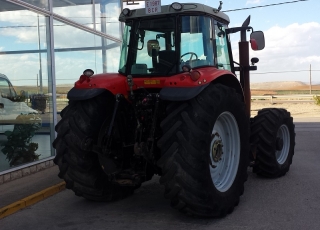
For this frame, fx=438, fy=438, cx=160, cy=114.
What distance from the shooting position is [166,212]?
5.51m

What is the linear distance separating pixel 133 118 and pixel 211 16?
1741mm

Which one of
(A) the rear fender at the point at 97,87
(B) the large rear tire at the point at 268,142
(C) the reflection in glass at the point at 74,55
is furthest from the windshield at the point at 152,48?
(C) the reflection in glass at the point at 74,55

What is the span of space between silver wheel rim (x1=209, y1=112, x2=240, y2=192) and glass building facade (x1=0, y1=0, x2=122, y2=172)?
3716 mm

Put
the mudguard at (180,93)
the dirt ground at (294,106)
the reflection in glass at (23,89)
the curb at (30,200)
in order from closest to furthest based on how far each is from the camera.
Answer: the mudguard at (180,93) → the curb at (30,200) → the reflection in glass at (23,89) → the dirt ground at (294,106)

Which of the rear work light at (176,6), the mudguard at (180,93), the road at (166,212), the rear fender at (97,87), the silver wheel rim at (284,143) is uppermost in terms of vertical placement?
the rear work light at (176,6)

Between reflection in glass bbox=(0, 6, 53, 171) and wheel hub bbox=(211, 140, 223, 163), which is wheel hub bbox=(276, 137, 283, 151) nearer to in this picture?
wheel hub bbox=(211, 140, 223, 163)

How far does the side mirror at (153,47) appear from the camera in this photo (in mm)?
5816

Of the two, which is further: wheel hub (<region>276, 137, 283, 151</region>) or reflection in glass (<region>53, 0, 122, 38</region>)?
reflection in glass (<region>53, 0, 122, 38</region>)

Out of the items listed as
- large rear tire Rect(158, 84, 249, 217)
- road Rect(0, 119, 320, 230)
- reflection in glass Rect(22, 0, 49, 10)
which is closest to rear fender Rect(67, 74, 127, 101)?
large rear tire Rect(158, 84, 249, 217)

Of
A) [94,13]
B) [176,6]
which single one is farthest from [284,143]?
[94,13]

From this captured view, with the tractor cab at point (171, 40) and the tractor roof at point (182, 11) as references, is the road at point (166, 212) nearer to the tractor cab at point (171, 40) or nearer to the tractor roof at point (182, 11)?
the tractor cab at point (171, 40)

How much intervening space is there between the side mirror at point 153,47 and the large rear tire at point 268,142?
2.20 meters

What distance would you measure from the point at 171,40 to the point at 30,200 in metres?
2.96

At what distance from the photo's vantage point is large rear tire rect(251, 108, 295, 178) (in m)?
6.89
